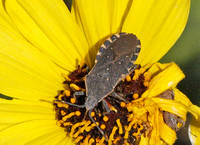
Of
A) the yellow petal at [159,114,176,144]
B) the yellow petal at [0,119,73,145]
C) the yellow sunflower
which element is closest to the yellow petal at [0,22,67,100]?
the yellow sunflower

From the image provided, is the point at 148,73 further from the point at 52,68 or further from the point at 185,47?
the point at 52,68

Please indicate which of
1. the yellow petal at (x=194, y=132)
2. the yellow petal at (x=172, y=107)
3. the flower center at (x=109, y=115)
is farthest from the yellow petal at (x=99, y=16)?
the yellow petal at (x=194, y=132)

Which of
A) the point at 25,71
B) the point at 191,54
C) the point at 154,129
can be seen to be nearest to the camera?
the point at 191,54

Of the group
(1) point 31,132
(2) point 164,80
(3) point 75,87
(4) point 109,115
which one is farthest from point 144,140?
(1) point 31,132

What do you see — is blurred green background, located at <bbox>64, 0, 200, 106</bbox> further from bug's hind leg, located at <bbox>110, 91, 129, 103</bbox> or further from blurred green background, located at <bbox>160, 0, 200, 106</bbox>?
bug's hind leg, located at <bbox>110, 91, 129, 103</bbox>

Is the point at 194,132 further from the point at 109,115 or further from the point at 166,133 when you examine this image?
the point at 109,115

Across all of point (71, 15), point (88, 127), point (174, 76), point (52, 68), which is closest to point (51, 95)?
point (52, 68)

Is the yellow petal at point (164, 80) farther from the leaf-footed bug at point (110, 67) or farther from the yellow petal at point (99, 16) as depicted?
the yellow petal at point (99, 16)
